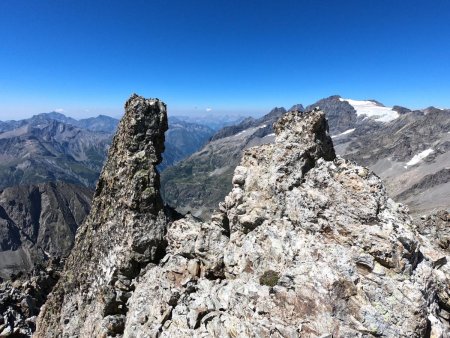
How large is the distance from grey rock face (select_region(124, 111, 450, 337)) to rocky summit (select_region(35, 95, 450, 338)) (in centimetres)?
7

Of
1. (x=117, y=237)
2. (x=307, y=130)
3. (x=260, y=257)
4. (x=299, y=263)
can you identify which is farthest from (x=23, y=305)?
(x=307, y=130)

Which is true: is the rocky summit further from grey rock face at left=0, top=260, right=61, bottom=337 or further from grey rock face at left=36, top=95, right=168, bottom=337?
grey rock face at left=0, top=260, right=61, bottom=337

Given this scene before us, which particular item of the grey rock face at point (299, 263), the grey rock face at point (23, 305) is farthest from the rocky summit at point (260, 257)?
the grey rock face at point (23, 305)

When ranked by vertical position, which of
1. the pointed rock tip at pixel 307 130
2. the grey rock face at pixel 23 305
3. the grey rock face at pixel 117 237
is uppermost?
the pointed rock tip at pixel 307 130

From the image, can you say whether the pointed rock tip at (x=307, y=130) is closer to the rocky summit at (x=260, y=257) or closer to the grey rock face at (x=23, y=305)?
the rocky summit at (x=260, y=257)

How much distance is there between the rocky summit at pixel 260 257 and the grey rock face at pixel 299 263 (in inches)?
2.8

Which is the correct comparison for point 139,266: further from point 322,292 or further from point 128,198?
point 322,292

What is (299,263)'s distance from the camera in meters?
19.7

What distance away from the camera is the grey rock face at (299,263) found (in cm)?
1744

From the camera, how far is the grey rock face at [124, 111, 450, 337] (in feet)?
57.2

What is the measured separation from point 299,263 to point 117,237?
16819 millimetres

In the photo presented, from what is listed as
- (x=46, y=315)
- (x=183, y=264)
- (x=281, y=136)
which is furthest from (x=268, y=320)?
(x=46, y=315)

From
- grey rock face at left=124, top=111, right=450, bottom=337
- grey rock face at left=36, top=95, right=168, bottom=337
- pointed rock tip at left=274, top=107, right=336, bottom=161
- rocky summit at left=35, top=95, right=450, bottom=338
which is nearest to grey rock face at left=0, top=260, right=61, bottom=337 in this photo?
grey rock face at left=36, top=95, right=168, bottom=337

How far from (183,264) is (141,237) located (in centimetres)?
473
